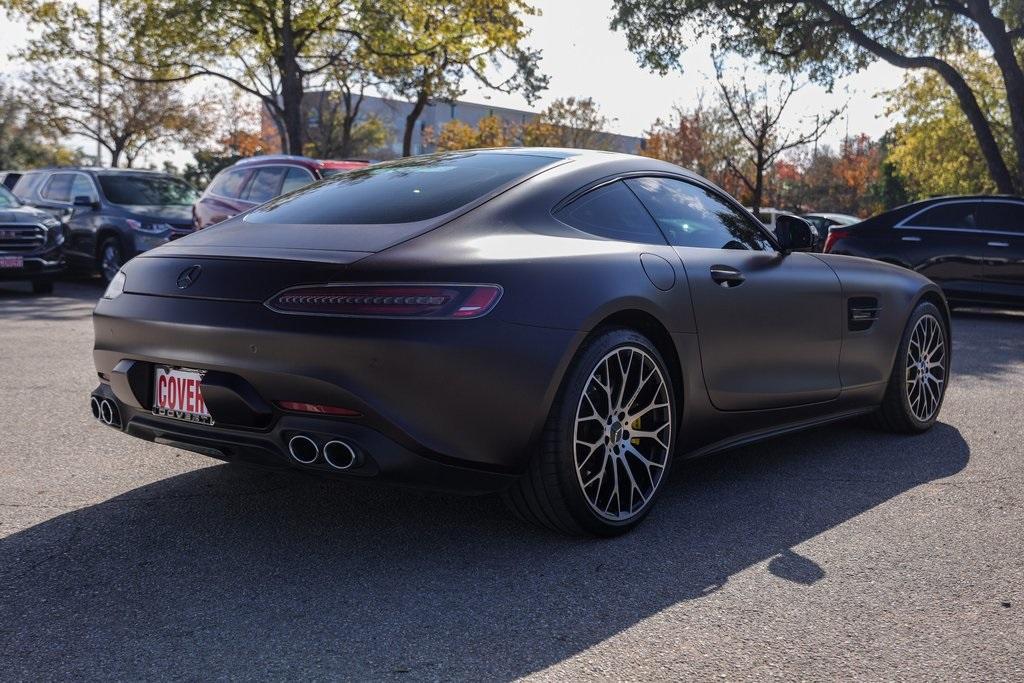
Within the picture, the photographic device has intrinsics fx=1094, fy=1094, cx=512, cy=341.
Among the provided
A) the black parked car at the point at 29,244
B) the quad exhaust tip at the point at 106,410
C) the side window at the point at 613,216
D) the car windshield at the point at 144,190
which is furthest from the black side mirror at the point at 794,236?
the car windshield at the point at 144,190

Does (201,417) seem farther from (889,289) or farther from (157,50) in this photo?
(157,50)

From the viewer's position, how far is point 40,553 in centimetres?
354

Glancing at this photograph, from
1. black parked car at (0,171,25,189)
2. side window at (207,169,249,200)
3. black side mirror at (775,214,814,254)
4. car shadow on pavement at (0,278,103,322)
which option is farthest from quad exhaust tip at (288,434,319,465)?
black parked car at (0,171,25,189)

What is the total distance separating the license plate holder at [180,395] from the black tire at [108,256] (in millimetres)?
12523

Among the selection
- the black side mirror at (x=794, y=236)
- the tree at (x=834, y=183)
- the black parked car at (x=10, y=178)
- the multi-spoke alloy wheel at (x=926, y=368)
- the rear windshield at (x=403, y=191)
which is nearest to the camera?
the rear windshield at (x=403, y=191)

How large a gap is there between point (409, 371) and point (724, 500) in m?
1.76

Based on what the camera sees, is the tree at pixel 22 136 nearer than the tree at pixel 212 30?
No

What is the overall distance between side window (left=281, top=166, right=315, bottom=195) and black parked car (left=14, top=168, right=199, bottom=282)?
279cm

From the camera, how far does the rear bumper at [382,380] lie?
10.7ft

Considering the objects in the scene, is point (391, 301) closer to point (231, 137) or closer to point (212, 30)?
point (212, 30)

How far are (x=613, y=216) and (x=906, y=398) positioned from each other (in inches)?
96.3

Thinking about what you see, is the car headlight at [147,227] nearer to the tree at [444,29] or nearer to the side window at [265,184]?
the side window at [265,184]

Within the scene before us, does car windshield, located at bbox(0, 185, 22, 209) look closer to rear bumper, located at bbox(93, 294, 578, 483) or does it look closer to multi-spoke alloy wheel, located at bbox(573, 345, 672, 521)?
rear bumper, located at bbox(93, 294, 578, 483)

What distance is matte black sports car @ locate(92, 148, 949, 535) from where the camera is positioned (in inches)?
130
